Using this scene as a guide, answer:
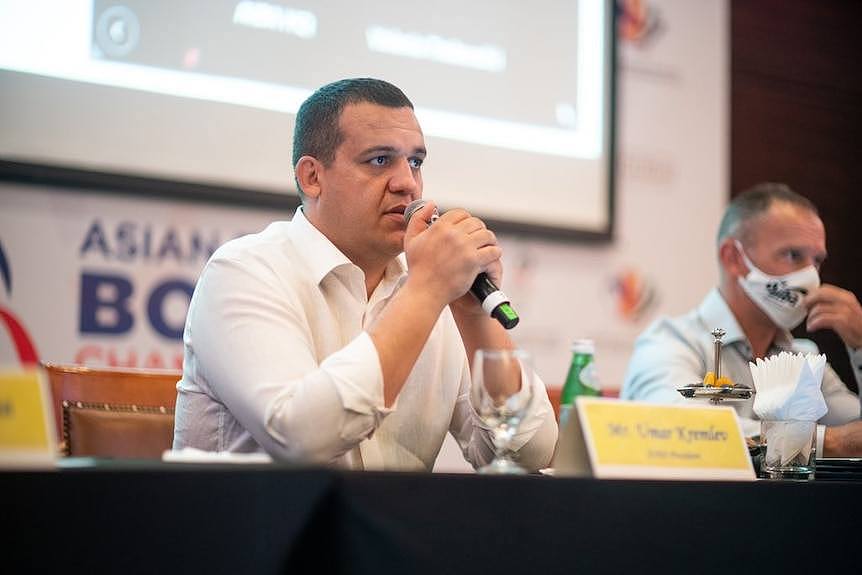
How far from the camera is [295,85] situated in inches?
125

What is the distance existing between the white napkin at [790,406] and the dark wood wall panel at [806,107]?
288cm

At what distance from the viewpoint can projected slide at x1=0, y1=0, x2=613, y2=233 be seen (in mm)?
2801

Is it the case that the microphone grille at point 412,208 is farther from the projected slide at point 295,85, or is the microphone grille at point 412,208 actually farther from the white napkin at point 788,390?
the projected slide at point 295,85

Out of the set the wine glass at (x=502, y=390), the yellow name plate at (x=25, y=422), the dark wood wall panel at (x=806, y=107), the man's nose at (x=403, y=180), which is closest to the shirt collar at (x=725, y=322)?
the man's nose at (x=403, y=180)

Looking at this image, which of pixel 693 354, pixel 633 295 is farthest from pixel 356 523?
pixel 633 295

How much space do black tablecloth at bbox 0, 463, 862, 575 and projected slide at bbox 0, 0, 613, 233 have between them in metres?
2.13

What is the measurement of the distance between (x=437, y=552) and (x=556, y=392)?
142cm

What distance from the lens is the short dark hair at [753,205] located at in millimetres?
2715

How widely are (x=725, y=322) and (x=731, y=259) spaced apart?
0.20 meters

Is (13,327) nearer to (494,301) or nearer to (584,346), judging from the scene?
(584,346)

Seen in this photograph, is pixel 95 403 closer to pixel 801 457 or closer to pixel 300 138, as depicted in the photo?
pixel 300 138

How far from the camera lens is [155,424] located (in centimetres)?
191

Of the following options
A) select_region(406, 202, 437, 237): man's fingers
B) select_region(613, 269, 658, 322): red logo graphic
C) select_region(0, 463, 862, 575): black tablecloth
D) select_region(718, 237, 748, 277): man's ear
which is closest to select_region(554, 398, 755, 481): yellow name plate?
select_region(0, 463, 862, 575): black tablecloth

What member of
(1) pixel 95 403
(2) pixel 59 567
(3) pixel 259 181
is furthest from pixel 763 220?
(2) pixel 59 567
